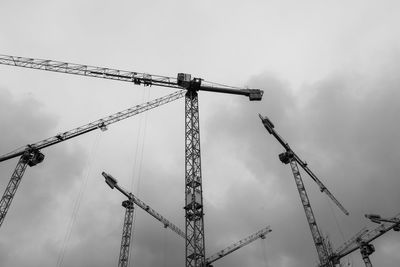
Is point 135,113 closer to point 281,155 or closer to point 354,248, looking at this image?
point 281,155

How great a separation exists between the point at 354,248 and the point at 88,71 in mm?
58728

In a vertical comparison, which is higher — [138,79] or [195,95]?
[138,79]

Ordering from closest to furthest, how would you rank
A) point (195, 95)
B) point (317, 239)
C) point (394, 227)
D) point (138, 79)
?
point (195, 95) → point (138, 79) → point (317, 239) → point (394, 227)

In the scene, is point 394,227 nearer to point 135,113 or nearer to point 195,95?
point 195,95

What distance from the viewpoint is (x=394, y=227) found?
198ft

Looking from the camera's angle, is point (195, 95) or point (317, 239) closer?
point (195, 95)

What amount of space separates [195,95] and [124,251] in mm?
31621

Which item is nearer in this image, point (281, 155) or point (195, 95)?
point (195, 95)

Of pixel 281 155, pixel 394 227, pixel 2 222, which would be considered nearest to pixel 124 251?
pixel 2 222

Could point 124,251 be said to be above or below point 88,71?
below

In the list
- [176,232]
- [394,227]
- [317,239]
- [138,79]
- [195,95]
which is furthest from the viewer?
[176,232]

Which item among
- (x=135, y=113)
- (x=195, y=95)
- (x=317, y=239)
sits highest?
(x=135, y=113)

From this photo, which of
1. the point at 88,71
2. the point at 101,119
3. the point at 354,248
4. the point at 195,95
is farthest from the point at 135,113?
the point at 354,248

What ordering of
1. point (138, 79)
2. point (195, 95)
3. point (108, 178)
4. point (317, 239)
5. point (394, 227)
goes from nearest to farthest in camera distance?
point (195, 95), point (138, 79), point (317, 239), point (394, 227), point (108, 178)
